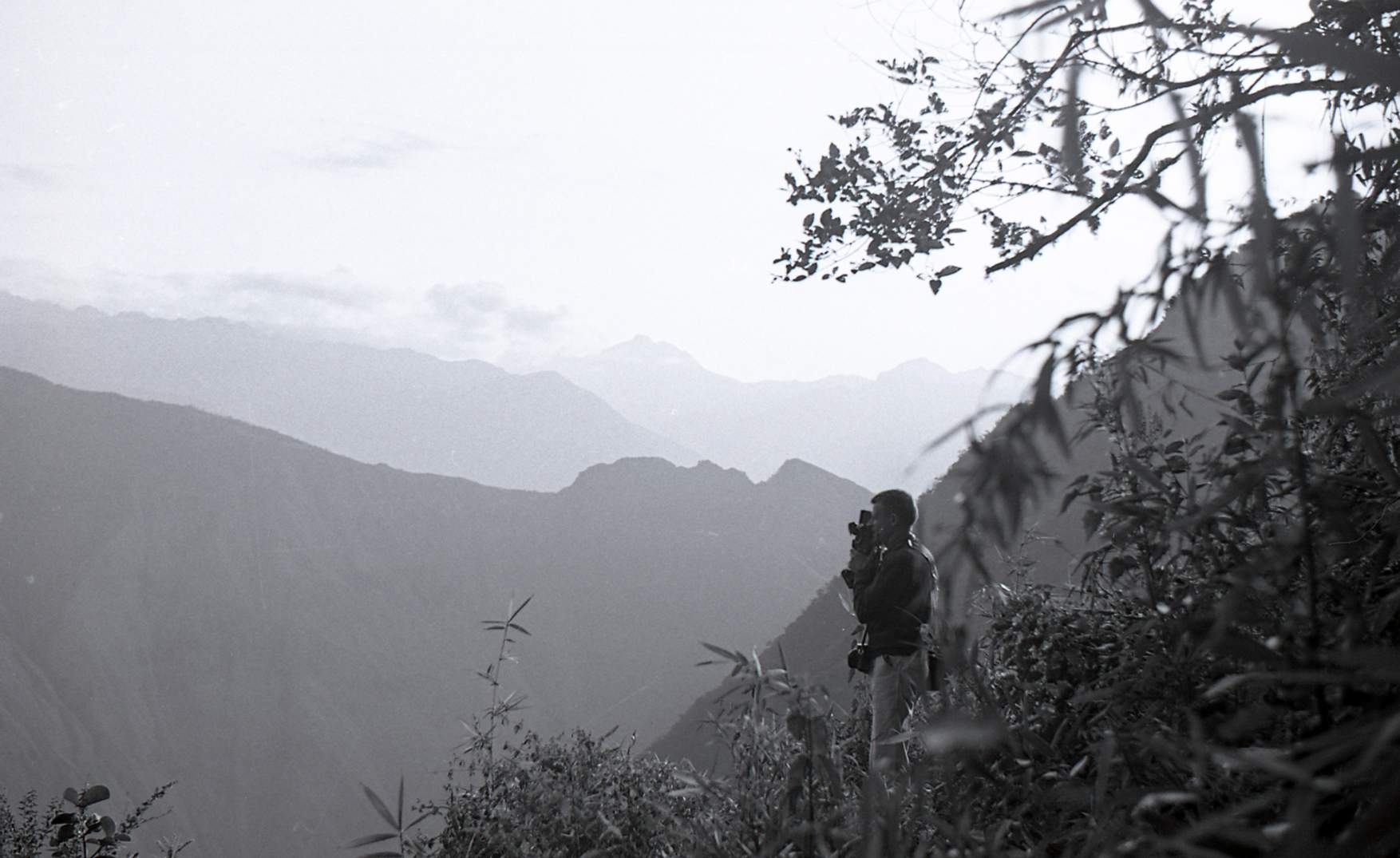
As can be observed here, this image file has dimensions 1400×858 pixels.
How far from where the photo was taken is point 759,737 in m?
2.97

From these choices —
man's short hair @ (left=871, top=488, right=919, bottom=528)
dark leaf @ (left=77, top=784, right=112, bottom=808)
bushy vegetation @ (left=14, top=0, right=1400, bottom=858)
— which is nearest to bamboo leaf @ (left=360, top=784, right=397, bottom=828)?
bushy vegetation @ (left=14, top=0, right=1400, bottom=858)

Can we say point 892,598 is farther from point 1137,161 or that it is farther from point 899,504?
point 1137,161

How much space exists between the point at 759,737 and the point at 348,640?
148802 mm

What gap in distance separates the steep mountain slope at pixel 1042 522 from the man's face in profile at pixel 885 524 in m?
0.18

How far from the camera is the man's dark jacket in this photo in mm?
5227

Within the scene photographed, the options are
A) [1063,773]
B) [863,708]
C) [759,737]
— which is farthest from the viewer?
[863,708]

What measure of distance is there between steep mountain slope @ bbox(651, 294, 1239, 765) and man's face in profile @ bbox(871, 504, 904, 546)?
0.18m

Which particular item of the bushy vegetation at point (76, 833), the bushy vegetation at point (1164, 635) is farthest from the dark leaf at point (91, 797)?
the bushy vegetation at point (1164, 635)

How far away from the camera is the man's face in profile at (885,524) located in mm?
5047

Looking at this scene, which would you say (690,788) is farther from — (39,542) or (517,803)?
(39,542)

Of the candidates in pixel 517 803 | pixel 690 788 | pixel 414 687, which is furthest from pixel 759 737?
pixel 414 687

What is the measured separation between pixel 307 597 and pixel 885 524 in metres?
149

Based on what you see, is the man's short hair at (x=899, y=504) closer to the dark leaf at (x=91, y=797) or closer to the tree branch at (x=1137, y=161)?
the tree branch at (x=1137, y=161)

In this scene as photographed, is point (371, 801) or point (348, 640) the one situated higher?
point (371, 801)
